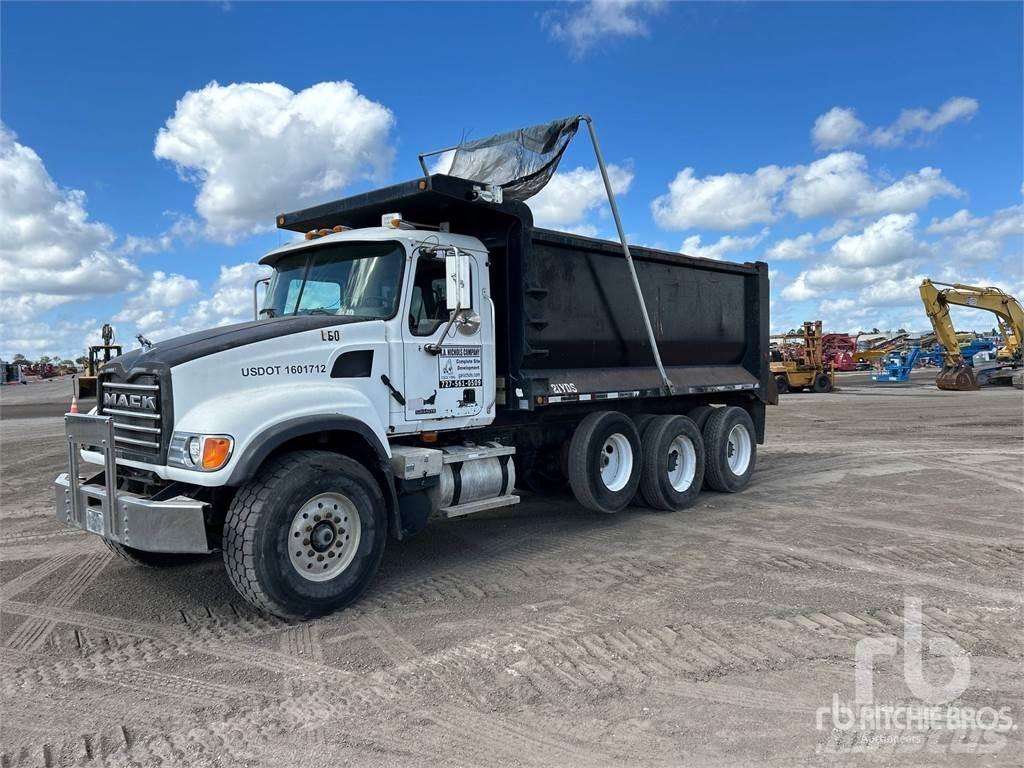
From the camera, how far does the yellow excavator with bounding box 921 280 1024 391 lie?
30.1 m

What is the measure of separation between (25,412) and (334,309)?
2386cm

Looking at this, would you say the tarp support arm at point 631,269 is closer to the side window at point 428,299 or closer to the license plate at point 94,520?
the side window at point 428,299

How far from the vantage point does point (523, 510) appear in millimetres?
8469

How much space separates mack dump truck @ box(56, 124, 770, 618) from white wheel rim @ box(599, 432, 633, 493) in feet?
0.07

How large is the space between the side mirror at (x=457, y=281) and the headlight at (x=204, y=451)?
Result: 79.7 inches

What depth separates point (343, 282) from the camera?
20.0 feet

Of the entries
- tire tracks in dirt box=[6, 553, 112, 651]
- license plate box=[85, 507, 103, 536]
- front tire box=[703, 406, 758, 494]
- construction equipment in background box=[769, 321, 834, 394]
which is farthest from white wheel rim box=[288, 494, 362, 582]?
construction equipment in background box=[769, 321, 834, 394]

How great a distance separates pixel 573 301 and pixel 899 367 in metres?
33.5

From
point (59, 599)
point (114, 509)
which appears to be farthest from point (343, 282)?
point (59, 599)

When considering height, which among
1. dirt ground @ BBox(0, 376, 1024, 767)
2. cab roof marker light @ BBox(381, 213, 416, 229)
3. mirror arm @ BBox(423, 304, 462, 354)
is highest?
cab roof marker light @ BBox(381, 213, 416, 229)

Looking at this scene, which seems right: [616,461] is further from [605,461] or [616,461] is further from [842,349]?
[842,349]

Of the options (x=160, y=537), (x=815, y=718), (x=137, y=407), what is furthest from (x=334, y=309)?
(x=815, y=718)

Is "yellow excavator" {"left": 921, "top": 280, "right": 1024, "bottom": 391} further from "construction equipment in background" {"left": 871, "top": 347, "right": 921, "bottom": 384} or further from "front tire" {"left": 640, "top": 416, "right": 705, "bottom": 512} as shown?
"front tire" {"left": 640, "top": 416, "right": 705, "bottom": 512}

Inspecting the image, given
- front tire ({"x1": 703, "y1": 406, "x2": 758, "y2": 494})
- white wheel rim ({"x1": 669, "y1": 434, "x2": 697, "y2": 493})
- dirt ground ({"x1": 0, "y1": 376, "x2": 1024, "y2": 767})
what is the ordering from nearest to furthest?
dirt ground ({"x1": 0, "y1": 376, "x2": 1024, "y2": 767})
white wheel rim ({"x1": 669, "y1": 434, "x2": 697, "y2": 493})
front tire ({"x1": 703, "y1": 406, "x2": 758, "y2": 494})
